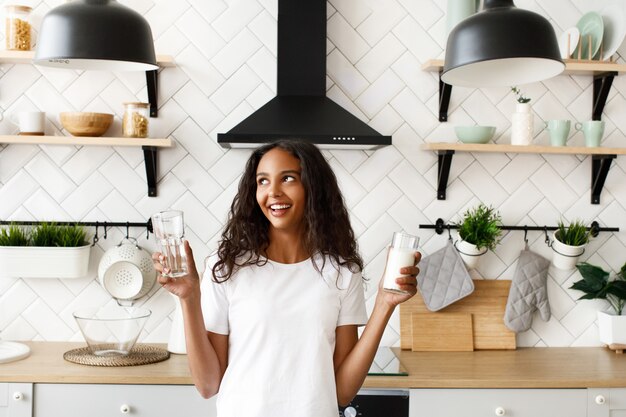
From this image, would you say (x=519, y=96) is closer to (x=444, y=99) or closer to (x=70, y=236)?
(x=444, y=99)

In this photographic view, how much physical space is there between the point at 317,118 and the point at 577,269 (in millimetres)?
1341

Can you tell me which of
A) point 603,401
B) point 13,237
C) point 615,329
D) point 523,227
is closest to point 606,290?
point 615,329

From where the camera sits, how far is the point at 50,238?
298cm

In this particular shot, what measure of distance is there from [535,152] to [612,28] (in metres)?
0.62

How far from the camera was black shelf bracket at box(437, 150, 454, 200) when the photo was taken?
3.05 meters

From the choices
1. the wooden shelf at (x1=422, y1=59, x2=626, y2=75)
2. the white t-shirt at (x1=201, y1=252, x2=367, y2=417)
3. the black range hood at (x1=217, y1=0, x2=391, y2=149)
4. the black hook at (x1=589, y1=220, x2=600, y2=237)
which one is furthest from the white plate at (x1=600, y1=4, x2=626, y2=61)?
the white t-shirt at (x1=201, y1=252, x2=367, y2=417)

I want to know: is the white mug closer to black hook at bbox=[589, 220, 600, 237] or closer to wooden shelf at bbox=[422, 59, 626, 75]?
wooden shelf at bbox=[422, 59, 626, 75]

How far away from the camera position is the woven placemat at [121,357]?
8.75ft

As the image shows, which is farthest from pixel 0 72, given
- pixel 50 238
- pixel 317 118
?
pixel 317 118

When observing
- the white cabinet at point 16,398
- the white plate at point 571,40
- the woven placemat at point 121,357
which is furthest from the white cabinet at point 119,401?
the white plate at point 571,40

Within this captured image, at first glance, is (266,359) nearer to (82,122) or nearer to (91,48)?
(91,48)

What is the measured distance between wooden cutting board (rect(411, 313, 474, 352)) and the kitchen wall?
4.2 inches

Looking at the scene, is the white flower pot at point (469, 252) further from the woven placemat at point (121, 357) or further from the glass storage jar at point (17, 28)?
the glass storage jar at point (17, 28)

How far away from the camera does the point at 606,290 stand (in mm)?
3064
